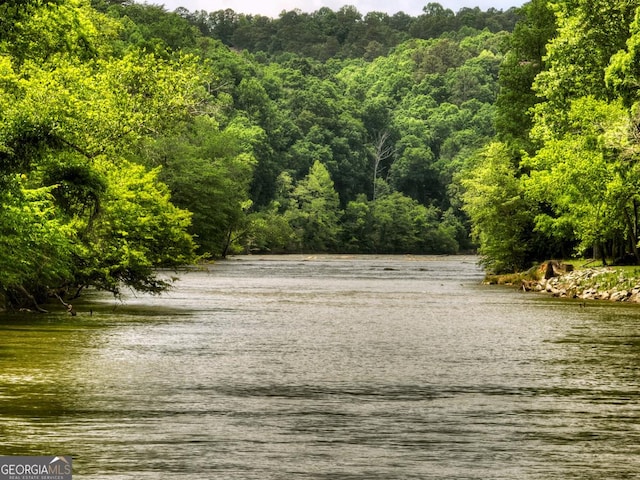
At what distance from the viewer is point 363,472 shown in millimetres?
13602

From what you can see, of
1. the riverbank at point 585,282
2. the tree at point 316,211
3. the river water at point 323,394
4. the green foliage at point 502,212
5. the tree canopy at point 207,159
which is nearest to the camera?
the river water at point 323,394

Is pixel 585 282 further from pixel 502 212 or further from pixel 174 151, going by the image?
pixel 174 151

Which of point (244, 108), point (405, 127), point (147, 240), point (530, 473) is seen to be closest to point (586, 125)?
point (147, 240)

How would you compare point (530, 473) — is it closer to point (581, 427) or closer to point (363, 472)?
point (363, 472)

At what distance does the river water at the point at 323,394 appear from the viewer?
14336 millimetres

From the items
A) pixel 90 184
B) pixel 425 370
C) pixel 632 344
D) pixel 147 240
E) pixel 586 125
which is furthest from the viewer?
pixel 586 125

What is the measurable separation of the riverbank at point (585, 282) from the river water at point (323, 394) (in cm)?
967

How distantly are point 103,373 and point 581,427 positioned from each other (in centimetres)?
987

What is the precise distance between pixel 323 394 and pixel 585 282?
120ft

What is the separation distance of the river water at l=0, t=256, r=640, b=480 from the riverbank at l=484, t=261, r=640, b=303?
967 centimetres

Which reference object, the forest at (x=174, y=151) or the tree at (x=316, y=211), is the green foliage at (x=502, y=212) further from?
the tree at (x=316, y=211)

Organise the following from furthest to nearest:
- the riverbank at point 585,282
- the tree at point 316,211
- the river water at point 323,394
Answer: the tree at point 316,211 < the riverbank at point 585,282 < the river water at point 323,394

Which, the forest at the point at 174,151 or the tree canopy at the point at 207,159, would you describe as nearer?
the forest at the point at 174,151

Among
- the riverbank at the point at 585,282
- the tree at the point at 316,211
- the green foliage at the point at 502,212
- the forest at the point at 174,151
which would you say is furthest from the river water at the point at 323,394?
the tree at the point at 316,211
